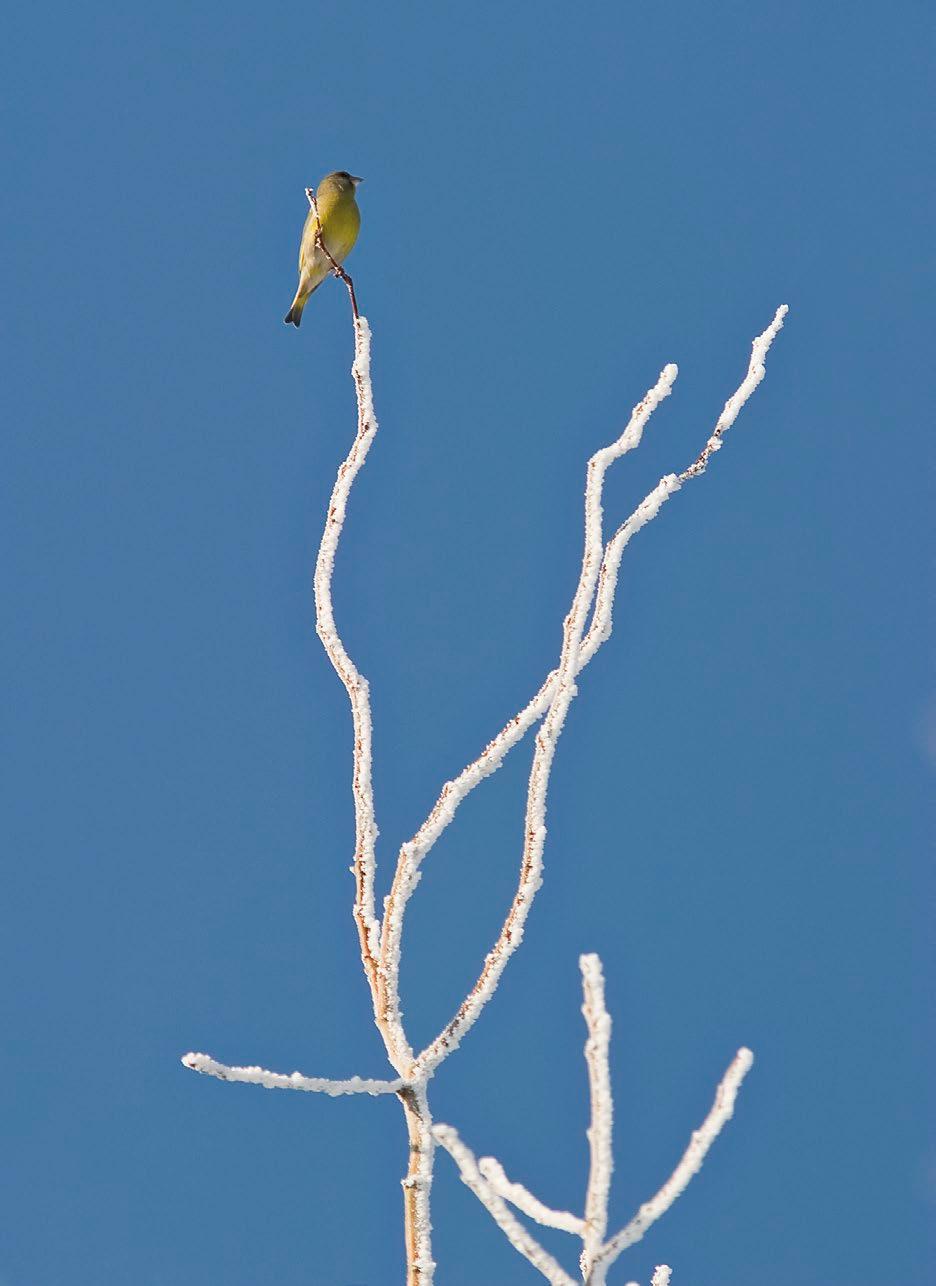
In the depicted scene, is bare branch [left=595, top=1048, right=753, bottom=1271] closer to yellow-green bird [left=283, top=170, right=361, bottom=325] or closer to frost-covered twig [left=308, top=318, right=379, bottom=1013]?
frost-covered twig [left=308, top=318, right=379, bottom=1013]

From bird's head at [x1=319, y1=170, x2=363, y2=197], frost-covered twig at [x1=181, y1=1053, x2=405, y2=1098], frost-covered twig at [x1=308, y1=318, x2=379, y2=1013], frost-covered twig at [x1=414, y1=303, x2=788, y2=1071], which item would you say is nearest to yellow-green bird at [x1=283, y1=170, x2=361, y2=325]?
bird's head at [x1=319, y1=170, x2=363, y2=197]

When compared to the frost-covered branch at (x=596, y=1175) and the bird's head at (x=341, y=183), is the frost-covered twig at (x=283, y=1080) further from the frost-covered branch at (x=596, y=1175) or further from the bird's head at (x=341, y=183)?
the bird's head at (x=341, y=183)

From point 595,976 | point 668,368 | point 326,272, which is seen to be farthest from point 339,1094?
point 326,272

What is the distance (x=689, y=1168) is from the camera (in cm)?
225

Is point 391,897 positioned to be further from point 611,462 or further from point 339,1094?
point 611,462

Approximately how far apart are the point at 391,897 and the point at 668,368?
1.28 m

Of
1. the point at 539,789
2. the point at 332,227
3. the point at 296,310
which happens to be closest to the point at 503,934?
the point at 539,789

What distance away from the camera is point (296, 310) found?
11.5 metres

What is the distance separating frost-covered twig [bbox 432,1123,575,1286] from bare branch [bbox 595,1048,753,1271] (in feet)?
0.33

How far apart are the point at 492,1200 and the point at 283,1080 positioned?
14.5 inches

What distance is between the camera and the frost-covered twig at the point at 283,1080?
2393mm

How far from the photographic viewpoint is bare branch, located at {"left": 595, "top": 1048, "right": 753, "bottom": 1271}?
87.3 inches

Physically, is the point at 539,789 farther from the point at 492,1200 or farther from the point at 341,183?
the point at 341,183

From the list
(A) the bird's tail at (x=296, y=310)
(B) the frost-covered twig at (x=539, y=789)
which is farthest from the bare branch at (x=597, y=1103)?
(A) the bird's tail at (x=296, y=310)
